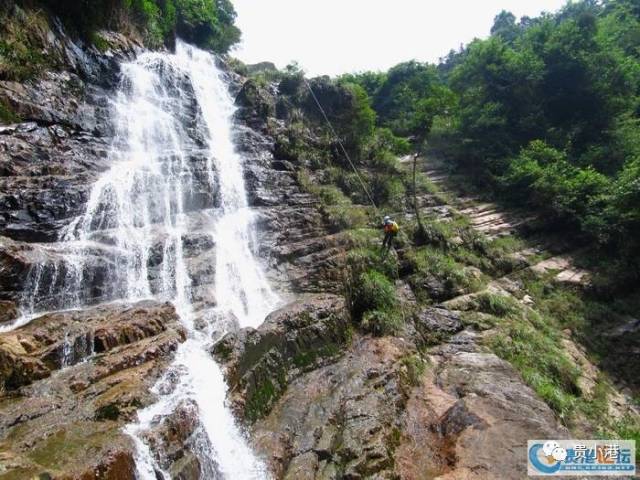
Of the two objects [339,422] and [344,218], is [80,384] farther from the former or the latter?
[344,218]

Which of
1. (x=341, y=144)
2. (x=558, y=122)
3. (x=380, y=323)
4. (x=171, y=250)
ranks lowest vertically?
(x=380, y=323)

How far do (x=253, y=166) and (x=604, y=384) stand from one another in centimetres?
1440

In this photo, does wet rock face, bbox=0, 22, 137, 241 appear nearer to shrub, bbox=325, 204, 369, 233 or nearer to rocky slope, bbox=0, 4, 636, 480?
rocky slope, bbox=0, 4, 636, 480

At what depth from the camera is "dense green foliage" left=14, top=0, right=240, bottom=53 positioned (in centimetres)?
1647

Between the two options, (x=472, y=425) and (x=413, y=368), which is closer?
(x=472, y=425)

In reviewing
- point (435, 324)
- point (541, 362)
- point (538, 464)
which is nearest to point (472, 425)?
point (538, 464)

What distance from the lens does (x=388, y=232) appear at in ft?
43.1

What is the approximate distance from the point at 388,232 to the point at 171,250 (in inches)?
273

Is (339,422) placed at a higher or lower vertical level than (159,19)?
lower

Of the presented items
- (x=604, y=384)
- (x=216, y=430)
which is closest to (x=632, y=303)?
(x=604, y=384)

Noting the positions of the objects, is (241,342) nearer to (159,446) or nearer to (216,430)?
(216,430)

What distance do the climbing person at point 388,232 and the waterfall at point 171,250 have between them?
14.5ft

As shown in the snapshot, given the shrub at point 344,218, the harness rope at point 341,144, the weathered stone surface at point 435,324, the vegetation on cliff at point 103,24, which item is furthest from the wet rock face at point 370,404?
the vegetation on cliff at point 103,24

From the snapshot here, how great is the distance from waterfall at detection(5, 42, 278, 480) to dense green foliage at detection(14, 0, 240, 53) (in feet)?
7.68
